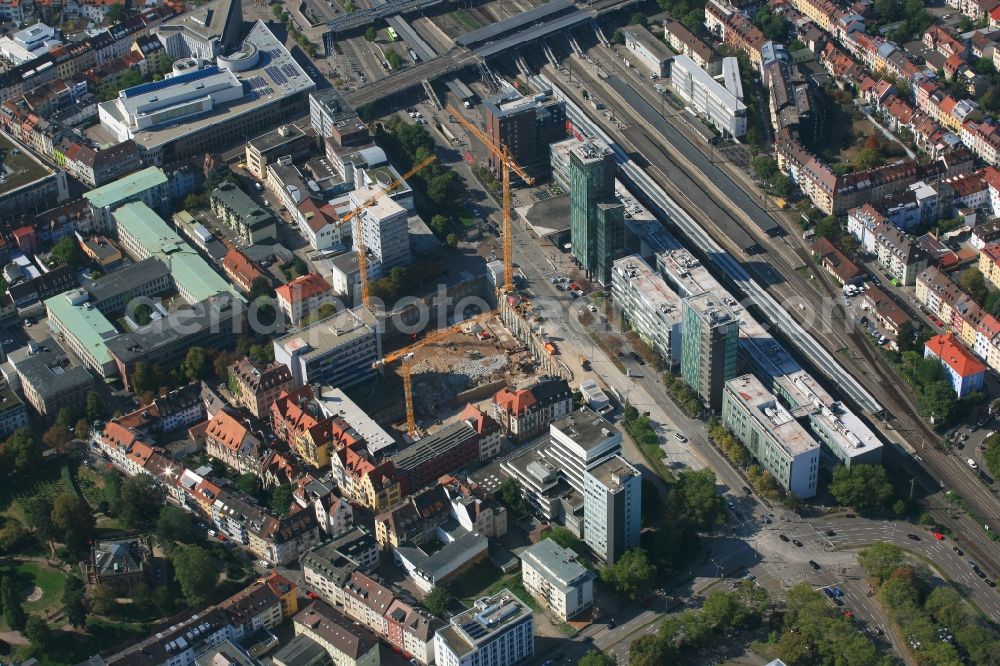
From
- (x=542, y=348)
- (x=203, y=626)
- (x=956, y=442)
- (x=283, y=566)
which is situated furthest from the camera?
(x=542, y=348)

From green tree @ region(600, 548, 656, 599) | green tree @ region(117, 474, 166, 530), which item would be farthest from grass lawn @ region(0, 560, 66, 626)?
green tree @ region(600, 548, 656, 599)

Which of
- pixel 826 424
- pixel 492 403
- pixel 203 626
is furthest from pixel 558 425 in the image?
pixel 203 626

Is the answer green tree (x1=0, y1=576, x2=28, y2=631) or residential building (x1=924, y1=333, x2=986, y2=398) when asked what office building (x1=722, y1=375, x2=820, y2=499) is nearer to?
residential building (x1=924, y1=333, x2=986, y2=398)

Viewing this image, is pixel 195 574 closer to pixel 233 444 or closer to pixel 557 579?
pixel 233 444

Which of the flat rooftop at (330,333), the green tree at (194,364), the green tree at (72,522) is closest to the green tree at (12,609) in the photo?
the green tree at (72,522)

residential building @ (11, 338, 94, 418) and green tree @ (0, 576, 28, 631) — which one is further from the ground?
residential building @ (11, 338, 94, 418)

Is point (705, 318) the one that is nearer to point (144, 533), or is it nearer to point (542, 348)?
point (542, 348)

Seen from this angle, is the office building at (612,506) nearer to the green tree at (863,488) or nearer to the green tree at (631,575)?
the green tree at (631,575)

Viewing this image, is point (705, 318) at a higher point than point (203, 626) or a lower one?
higher
